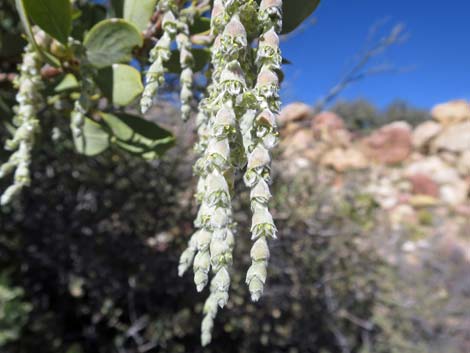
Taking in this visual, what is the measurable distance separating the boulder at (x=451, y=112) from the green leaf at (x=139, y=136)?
14.3 meters

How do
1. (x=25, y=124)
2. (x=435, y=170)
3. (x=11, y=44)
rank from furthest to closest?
(x=435, y=170) < (x=11, y=44) < (x=25, y=124)

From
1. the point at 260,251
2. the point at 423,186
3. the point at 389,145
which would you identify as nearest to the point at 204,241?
the point at 260,251

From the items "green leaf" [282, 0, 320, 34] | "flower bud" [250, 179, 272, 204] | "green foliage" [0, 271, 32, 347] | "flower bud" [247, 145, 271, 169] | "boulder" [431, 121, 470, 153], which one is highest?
"boulder" [431, 121, 470, 153]

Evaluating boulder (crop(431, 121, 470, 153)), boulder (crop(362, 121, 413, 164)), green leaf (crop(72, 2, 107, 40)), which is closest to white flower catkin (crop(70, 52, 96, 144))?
green leaf (crop(72, 2, 107, 40))

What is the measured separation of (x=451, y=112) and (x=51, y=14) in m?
15.3

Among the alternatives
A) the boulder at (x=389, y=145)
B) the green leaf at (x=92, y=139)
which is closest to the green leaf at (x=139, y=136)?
the green leaf at (x=92, y=139)

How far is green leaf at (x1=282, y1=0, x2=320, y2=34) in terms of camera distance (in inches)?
22.0

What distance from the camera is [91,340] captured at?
2.67m

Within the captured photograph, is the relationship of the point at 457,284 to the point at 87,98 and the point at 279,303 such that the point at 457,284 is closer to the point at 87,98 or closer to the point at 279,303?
the point at 279,303

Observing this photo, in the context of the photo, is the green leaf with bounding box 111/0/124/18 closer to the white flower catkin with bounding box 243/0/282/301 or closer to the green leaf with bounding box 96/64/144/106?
the green leaf with bounding box 96/64/144/106

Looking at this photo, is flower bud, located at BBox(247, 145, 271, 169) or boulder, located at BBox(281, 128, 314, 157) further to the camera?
boulder, located at BBox(281, 128, 314, 157)

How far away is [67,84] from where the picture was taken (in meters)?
0.73

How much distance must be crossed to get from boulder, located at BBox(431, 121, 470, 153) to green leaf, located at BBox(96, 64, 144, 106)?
12.9 m

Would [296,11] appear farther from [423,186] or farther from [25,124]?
[423,186]
